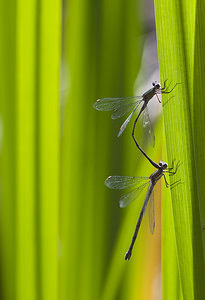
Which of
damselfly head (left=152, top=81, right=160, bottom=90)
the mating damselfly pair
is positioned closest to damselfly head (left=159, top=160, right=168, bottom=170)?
the mating damselfly pair

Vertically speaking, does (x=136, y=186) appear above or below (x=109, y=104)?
below

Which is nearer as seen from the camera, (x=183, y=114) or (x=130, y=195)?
(x=183, y=114)

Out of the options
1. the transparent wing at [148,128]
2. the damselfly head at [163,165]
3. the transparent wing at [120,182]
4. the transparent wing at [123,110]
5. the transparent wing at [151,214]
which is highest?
the transparent wing at [123,110]

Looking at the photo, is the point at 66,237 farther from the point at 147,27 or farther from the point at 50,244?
the point at 147,27

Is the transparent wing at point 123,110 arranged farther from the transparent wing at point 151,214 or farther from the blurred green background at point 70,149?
the transparent wing at point 151,214

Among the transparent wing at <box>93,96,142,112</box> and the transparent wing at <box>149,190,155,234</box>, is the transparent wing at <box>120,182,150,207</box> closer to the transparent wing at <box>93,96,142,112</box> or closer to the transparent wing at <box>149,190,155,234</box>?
the transparent wing at <box>149,190,155,234</box>

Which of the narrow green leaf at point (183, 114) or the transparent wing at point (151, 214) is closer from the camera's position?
the narrow green leaf at point (183, 114)

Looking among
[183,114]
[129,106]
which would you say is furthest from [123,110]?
[183,114]

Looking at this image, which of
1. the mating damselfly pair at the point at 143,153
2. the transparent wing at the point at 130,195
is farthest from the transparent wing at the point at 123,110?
the transparent wing at the point at 130,195

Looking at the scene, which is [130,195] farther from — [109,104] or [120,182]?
[109,104]
